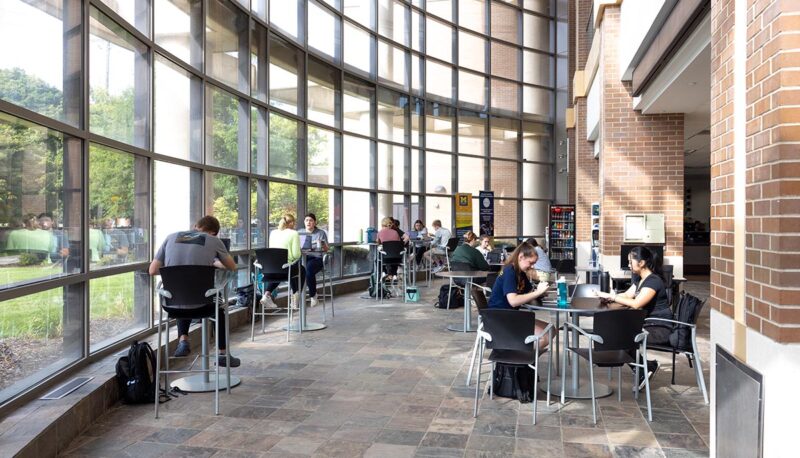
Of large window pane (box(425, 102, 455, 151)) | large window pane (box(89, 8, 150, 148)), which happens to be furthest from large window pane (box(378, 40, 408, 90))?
large window pane (box(89, 8, 150, 148))

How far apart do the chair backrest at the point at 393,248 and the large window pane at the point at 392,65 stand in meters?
4.58

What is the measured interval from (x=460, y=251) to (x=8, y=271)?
517 centimetres

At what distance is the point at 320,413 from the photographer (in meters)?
4.52

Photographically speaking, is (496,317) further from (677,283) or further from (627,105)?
(627,105)

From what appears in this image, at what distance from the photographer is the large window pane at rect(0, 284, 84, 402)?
3.94 meters

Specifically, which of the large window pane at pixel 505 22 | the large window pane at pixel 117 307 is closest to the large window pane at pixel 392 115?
the large window pane at pixel 505 22

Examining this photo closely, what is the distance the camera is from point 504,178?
1809 centimetres

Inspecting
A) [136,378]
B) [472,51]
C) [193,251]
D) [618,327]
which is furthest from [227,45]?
[472,51]

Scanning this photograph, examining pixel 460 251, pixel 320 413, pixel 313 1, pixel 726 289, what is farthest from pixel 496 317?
pixel 313 1

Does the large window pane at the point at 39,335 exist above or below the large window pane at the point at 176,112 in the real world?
below

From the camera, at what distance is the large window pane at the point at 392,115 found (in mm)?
13828

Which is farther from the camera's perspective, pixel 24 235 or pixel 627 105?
pixel 627 105

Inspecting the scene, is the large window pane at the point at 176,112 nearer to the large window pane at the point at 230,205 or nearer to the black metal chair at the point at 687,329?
the large window pane at the point at 230,205

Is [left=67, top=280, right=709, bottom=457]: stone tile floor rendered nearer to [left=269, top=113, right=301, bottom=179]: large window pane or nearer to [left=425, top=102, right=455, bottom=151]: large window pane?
[left=269, top=113, right=301, bottom=179]: large window pane
